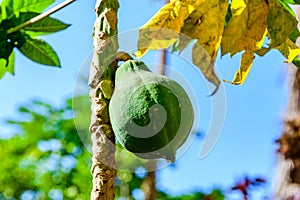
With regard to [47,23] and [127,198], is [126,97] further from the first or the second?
[127,198]

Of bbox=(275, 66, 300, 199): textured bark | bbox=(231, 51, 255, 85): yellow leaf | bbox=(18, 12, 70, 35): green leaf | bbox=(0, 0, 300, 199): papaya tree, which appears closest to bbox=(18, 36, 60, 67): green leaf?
bbox=(18, 12, 70, 35): green leaf

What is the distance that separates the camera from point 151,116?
89 centimetres

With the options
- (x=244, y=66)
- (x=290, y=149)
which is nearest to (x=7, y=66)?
(x=244, y=66)

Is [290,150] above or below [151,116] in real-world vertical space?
above

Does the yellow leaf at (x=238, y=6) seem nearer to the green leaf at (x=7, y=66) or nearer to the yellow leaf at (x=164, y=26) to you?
the yellow leaf at (x=164, y=26)

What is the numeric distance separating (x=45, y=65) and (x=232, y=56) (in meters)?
0.84

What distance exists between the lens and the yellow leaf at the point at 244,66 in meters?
0.96

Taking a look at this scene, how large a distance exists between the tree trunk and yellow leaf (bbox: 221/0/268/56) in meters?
0.20

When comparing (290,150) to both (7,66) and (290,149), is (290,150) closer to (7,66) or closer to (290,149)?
(290,149)

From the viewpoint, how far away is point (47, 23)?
63.9 inches

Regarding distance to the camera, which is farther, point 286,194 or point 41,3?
point 286,194

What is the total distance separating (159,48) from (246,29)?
0.53 feet

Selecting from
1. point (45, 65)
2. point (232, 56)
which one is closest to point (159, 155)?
point (232, 56)

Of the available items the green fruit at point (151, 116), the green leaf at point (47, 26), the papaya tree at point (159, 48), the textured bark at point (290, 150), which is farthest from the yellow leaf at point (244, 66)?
the textured bark at point (290, 150)
